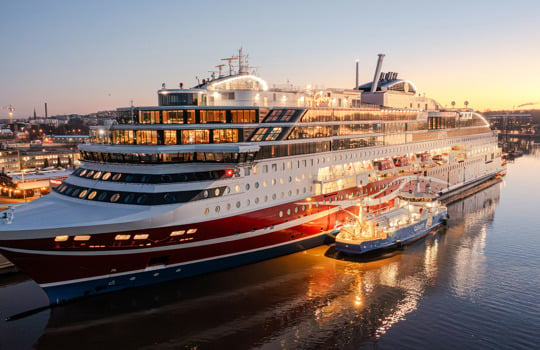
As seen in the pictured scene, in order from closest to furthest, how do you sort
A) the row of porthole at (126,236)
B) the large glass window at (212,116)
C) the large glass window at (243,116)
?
the row of porthole at (126,236) → the large glass window at (212,116) → the large glass window at (243,116)

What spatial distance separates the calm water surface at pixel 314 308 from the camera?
63.7 feet

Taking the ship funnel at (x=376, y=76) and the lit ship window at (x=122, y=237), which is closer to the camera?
the lit ship window at (x=122, y=237)

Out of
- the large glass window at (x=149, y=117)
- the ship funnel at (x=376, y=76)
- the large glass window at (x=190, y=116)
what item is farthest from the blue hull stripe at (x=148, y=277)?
the ship funnel at (x=376, y=76)

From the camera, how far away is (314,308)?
74.0ft

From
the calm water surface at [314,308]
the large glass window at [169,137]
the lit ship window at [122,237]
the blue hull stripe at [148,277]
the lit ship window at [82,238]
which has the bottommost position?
the calm water surface at [314,308]

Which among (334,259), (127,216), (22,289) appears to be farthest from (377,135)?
(22,289)

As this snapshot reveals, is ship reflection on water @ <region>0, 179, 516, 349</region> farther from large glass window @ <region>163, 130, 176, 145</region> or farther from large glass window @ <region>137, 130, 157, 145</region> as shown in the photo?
large glass window @ <region>137, 130, 157, 145</region>

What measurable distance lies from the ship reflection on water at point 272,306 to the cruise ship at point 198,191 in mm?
1090

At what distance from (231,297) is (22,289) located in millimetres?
12875

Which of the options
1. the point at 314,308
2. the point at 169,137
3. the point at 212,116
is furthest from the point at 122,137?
the point at 314,308

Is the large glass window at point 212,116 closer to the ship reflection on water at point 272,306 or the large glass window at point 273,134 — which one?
the large glass window at point 273,134

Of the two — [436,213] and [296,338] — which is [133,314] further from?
[436,213]

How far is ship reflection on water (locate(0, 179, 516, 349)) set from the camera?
Result: 19.4 meters

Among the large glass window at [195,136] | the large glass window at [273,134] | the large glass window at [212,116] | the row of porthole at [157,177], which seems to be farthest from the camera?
the large glass window at [273,134]
